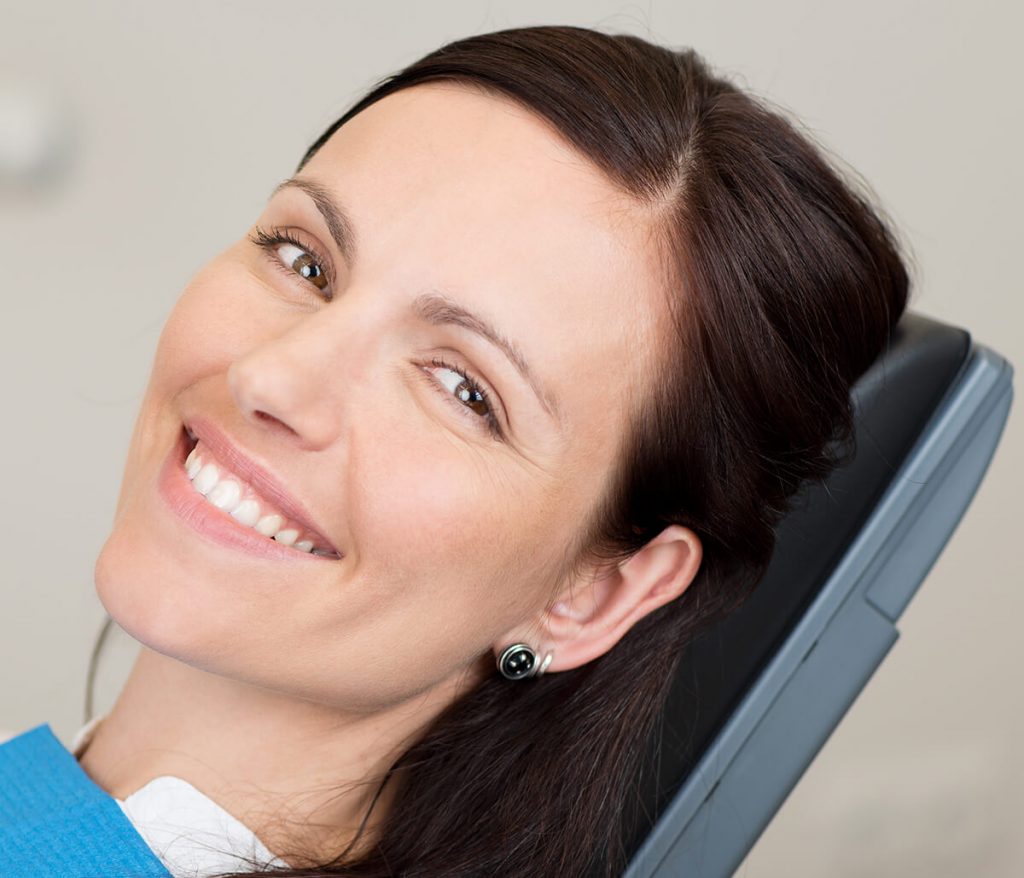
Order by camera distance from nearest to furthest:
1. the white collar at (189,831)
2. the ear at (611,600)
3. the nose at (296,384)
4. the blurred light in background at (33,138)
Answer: the nose at (296,384), the white collar at (189,831), the ear at (611,600), the blurred light in background at (33,138)

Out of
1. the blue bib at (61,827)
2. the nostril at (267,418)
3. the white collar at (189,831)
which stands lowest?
the blue bib at (61,827)

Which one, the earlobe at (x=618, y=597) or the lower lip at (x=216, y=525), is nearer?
the lower lip at (x=216, y=525)

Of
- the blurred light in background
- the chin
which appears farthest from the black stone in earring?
the blurred light in background

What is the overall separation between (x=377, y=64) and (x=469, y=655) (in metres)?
1.25

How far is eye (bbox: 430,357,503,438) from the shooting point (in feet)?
3.56

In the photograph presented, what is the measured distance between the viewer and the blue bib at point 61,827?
111 cm

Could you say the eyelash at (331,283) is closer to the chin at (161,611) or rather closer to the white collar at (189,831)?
the chin at (161,611)

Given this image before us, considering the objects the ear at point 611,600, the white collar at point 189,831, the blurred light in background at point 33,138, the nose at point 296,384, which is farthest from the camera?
the blurred light in background at point 33,138

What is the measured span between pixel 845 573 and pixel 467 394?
48 cm

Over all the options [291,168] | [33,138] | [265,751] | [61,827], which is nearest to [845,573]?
[265,751]

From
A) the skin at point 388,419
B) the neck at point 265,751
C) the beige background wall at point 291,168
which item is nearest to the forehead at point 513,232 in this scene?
the skin at point 388,419

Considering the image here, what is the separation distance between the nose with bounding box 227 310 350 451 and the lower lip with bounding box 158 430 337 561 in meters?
0.09

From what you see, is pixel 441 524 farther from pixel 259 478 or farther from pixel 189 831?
pixel 189 831

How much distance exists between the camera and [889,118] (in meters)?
2.18
